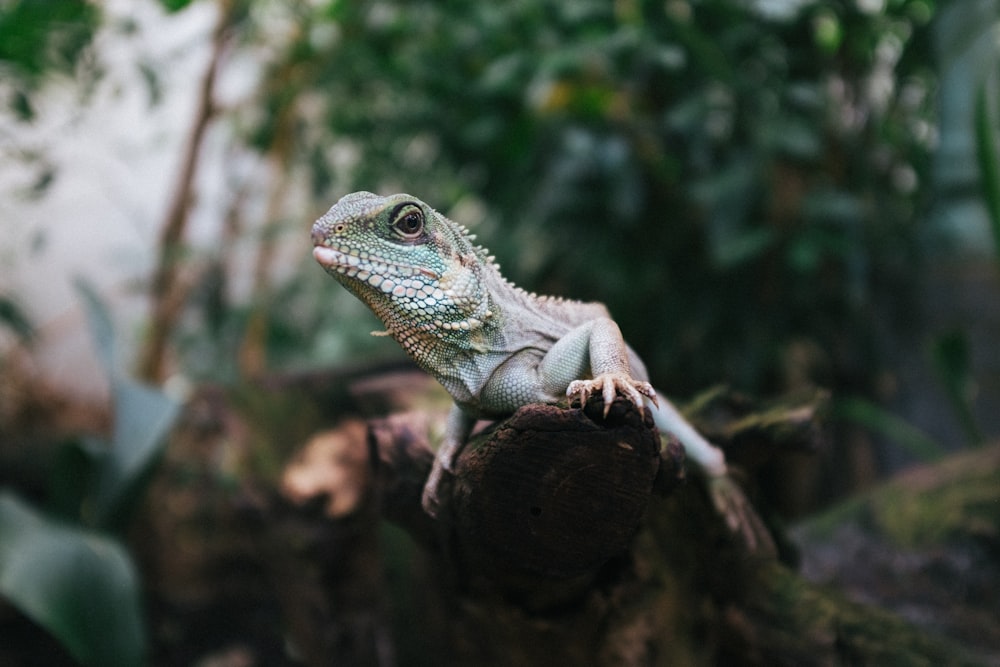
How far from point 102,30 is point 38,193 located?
1.12 metres

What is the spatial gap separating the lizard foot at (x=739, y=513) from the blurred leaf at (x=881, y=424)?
8.27 feet

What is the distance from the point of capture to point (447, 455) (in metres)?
1.81

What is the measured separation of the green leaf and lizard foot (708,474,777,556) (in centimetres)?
273

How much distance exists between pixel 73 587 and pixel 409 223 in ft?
8.61

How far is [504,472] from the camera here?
4.88 ft

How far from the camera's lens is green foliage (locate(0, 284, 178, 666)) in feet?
10.0

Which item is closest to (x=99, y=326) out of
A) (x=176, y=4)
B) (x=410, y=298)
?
(x=176, y=4)

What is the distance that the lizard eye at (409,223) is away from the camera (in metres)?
1.68

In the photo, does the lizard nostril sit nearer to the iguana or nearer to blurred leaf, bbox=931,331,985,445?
the iguana

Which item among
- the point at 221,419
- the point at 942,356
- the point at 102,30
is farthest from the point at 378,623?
the point at 102,30

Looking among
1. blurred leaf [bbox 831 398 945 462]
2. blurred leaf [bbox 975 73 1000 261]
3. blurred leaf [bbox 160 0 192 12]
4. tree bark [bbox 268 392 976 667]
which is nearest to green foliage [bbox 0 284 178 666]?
tree bark [bbox 268 392 976 667]

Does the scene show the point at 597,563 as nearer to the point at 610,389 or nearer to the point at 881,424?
the point at 610,389

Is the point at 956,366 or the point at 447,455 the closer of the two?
the point at 447,455

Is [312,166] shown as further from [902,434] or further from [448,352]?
[902,434]
